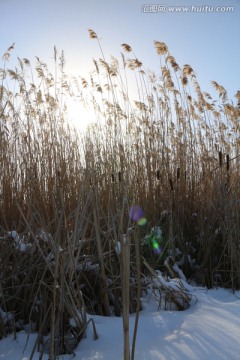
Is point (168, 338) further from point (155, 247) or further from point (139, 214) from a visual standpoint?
point (139, 214)

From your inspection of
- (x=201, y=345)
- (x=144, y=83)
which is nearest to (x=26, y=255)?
(x=201, y=345)

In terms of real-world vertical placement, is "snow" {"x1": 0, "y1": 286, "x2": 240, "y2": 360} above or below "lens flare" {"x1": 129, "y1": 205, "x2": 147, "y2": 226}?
below

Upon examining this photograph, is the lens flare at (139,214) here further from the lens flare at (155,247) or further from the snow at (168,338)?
the snow at (168,338)

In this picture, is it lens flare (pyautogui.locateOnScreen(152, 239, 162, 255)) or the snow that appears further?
lens flare (pyautogui.locateOnScreen(152, 239, 162, 255))

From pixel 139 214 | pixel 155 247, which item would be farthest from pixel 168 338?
pixel 139 214

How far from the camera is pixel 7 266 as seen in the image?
56.6 inches

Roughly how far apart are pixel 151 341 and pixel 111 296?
1.25 feet

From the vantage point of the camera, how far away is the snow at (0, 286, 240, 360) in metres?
0.96

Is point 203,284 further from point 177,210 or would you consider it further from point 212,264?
point 177,210

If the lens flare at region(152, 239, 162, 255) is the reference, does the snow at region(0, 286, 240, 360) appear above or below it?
below

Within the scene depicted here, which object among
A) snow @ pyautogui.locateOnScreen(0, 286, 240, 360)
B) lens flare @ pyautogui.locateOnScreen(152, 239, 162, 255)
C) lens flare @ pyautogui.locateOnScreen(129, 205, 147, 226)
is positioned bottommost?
snow @ pyautogui.locateOnScreen(0, 286, 240, 360)

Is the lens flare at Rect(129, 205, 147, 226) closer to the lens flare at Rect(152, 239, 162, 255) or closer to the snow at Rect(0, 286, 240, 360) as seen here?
the lens flare at Rect(152, 239, 162, 255)

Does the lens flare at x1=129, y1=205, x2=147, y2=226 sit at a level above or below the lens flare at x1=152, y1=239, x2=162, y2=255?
above

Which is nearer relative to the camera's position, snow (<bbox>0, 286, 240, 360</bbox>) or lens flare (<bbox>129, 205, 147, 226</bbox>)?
snow (<bbox>0, 286, 240, 360</bbox>)
